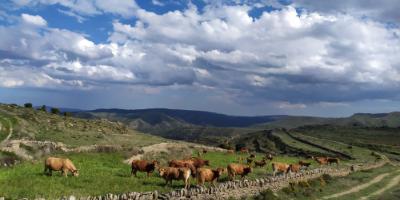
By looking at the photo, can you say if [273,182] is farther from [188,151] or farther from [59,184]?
[188,151]

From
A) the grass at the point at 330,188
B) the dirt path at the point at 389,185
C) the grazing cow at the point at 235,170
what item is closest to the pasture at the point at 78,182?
the grazing cow at the point at 235,170

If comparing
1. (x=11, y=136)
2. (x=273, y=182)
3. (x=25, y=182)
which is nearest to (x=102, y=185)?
(x=25, y=182)

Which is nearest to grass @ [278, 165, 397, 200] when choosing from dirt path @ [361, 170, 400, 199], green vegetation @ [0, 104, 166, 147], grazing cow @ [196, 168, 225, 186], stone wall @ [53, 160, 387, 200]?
dirt path @ [361, 170, 400, 199]

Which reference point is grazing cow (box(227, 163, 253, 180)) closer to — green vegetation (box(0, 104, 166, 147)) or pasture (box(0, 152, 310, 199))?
pasture (box(0, 152, 310, 199))

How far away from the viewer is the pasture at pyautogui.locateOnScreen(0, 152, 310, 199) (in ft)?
91.7

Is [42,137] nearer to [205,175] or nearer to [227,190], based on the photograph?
[205,175]

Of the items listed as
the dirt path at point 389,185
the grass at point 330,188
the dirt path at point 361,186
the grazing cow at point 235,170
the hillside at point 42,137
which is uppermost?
the hillside at point 42,137

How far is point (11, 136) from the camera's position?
2724 inches

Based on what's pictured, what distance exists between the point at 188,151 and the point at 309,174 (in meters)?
21.0

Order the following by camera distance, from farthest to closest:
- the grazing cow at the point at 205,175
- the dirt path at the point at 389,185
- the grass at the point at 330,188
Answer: the dirt path at the point at 389,185 < the grass at the point at 330,188 < the grazing cow at the point at 205,175

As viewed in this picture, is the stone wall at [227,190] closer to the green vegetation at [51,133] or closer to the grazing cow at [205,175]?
the grazing cow at [205,175]

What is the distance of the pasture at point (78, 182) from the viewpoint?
27.9 m

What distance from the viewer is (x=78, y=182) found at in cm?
3297

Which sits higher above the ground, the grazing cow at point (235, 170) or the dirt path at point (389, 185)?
the grazing cow at point (235, 170)
